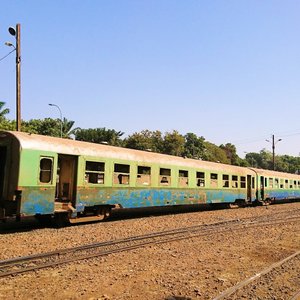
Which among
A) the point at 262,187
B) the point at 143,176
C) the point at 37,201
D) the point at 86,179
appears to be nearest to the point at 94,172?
the point at 86,179

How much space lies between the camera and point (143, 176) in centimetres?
1619

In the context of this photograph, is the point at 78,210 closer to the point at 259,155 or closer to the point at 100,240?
the point at 100,240

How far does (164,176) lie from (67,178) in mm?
5286

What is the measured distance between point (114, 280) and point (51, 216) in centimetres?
664

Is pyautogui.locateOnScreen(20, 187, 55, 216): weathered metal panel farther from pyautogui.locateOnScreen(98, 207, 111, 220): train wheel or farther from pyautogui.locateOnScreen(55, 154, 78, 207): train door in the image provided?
pyautogui.locateOnScreen(98, 207, 111, 220): train wheel

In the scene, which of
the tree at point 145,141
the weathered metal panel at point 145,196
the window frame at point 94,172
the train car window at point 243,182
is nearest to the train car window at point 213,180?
the weathered metal panel at point 145,196

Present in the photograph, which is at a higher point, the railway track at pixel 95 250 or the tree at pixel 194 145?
the tree at pixel 194 145

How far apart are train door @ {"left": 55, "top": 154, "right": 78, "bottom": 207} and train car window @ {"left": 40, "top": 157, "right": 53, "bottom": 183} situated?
672mm

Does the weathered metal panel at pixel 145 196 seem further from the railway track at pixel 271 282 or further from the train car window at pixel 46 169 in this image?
the railway track at pixel 271 282

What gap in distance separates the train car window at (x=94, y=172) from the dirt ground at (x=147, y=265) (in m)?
1.75

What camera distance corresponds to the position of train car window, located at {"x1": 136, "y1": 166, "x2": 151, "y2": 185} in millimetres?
15898

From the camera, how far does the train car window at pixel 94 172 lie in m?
13.6

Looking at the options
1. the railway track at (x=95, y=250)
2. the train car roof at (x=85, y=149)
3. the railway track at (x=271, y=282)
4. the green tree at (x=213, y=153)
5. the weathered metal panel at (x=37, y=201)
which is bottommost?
the railway track at (x=271, y=282)

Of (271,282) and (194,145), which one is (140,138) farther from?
(271,282)
